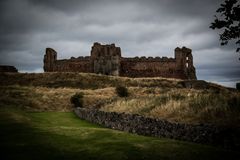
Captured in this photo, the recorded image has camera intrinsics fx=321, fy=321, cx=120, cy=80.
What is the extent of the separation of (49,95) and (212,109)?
34510 mm

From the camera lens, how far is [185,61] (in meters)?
96.8

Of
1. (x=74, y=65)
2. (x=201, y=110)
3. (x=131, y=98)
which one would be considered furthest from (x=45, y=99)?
(x=74, y=65)

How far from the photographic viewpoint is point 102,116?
89.4 feet

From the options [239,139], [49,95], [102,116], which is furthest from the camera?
[49,95]

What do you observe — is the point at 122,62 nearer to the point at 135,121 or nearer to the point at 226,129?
the point at 135,121

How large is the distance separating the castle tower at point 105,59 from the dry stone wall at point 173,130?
219ft

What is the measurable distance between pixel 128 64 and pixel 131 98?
206 ft

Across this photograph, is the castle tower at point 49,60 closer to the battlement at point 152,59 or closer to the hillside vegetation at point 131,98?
the hillside vegetation at point 131,98

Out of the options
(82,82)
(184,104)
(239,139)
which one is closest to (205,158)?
(239,139)

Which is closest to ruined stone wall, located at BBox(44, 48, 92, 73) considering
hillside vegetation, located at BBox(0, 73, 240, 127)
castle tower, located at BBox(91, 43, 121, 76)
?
castle tower, located at BBox(91, 43, 121, 76)

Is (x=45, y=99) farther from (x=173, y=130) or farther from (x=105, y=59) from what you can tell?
(x=105, y=59)

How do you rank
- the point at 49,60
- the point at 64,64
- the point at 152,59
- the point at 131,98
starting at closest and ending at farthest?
the point at 131,98
the point at 152,59
the point at 49,60
the point at 64,64

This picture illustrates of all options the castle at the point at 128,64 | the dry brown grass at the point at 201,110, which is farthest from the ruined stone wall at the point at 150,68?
the dry brown grass at the point at 201,110

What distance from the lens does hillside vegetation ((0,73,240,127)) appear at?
19.8 m
